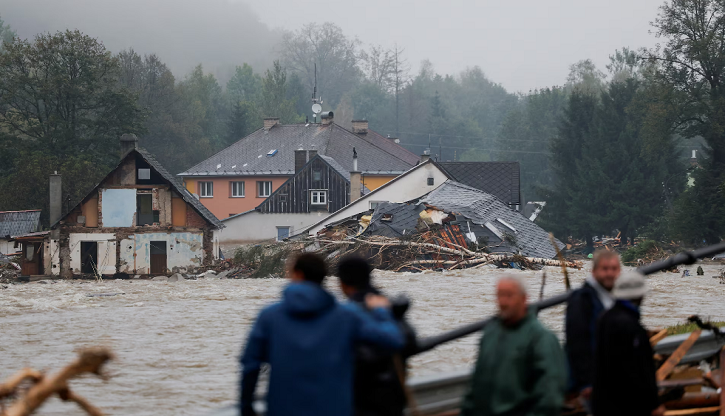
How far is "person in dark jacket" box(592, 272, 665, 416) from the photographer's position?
5.17 m

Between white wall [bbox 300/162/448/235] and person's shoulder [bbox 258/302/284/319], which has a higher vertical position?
white wall [bbox 300/162/448/235]

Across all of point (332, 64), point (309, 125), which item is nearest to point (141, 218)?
point (309, 125)

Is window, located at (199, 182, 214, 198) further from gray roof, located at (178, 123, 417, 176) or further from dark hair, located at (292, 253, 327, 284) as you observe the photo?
dark hair, located at (292, 253, 327, 284)

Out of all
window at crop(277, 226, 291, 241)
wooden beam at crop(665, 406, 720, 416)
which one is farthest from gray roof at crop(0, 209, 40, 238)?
wooden beam at crop(665, 406, 720, 416)

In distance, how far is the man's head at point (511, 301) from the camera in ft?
15.5

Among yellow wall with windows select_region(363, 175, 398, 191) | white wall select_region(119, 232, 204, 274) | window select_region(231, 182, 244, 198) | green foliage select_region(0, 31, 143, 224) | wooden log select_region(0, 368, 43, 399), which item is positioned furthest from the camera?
window select_region(231, 182, 244, 198)

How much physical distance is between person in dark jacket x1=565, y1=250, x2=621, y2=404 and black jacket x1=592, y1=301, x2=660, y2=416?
11.8 inches

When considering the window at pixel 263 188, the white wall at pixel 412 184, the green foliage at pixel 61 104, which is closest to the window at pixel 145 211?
the white wall at pixel 412 184

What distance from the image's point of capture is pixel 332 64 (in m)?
140

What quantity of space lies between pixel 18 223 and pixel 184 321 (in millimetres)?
29496

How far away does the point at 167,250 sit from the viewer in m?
44.9

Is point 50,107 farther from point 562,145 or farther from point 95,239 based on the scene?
point 562,145

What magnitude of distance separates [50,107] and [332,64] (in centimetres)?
8012

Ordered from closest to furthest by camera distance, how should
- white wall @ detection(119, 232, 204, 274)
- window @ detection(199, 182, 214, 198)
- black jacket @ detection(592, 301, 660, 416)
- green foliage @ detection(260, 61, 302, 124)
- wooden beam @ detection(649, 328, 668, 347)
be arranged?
black jacket @ detection(592, 301, 660, 416) → wooden beam @ detection(649, 328, 668, 347) → white wall @ detection(119, 232, 204, 274) → window @ detection(199, 182, 214, 198) → green foliage @ detection(260, 61, 302, 124)
